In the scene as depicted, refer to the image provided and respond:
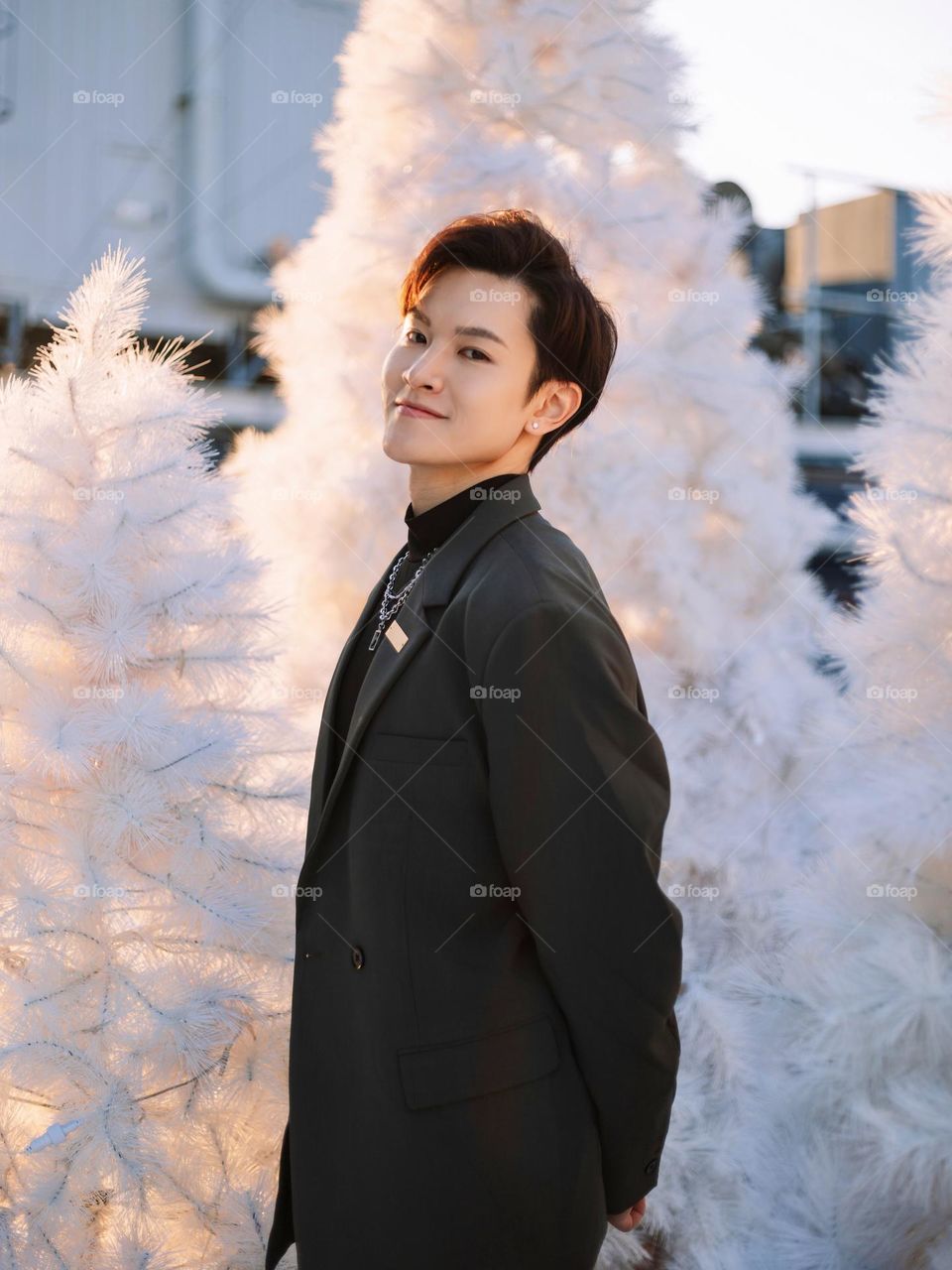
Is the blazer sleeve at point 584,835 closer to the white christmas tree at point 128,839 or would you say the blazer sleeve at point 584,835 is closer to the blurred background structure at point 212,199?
the white christmas tree at point 128,839

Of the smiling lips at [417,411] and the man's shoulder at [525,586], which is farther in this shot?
the smiling lips at [417,411]

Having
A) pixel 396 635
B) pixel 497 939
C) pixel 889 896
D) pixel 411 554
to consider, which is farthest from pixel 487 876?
pixel 889 896

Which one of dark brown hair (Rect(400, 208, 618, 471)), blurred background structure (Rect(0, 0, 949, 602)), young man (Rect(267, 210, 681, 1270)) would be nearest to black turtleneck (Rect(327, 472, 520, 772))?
young man (Rect(267, 210, 681, 1270))

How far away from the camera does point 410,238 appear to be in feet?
7.25

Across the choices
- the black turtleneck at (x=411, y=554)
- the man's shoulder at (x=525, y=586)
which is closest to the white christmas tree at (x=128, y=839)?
the black turtleneck at (x=411, y=554)

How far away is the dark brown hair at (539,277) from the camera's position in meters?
0.99

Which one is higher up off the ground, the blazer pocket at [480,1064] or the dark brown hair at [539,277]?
the dark brown hair at [539,277]

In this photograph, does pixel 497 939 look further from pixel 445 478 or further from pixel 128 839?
pixel 128 839

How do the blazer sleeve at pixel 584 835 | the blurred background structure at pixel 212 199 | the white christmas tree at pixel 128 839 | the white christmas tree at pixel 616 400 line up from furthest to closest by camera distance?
the blurred background structure at pixel 212 199 < the white christmas tree at pixel 616 400 < the white christmas tree at pixel 128 839 < the blazer sleeve at pixel 584 835

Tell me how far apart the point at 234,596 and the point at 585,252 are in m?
1.24

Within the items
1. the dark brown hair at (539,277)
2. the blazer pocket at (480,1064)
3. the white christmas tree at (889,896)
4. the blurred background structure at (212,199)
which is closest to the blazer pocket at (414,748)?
the blazer pocket at (480,1064)

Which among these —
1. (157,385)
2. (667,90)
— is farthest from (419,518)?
(667,90)

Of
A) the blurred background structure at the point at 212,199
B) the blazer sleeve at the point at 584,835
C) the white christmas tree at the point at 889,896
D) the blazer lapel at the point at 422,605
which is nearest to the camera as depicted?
the blazer sleeve at the point at 584,835

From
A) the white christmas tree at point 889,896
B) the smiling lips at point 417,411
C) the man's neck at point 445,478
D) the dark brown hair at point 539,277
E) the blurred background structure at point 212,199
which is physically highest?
the blurred background structure at point 212,199
